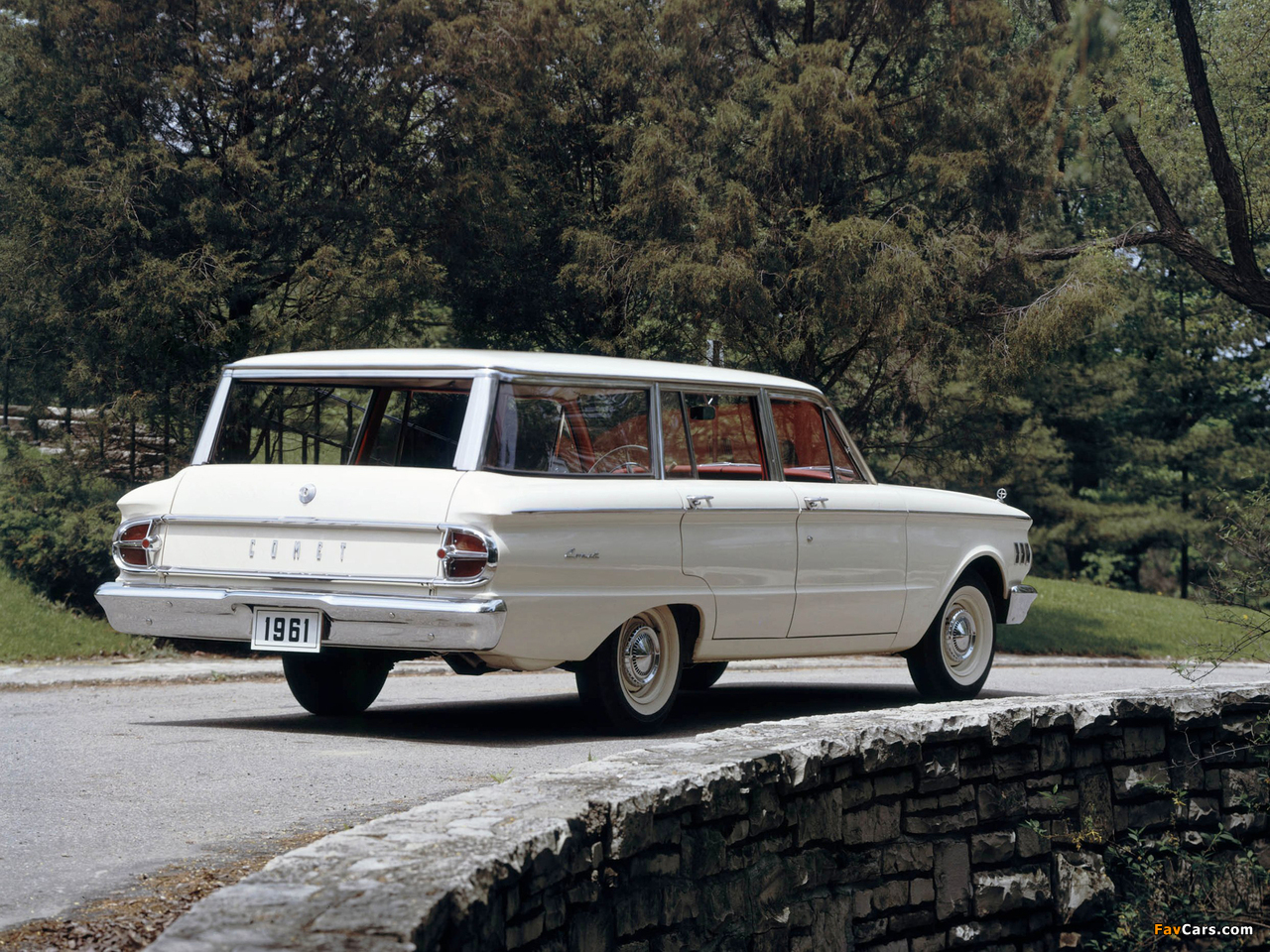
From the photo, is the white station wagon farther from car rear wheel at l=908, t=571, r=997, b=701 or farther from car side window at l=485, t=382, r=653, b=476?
car rear wheel at l=908, t=571, r=997, b=701

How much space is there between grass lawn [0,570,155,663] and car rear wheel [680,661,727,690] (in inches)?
236

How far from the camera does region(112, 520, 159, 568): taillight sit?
720 centimetres

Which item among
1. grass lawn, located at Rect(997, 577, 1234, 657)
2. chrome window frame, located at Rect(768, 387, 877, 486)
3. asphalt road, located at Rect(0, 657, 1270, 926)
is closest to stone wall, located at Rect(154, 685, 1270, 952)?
asphalt road, located at Rect(0, 657, 1270, 926)

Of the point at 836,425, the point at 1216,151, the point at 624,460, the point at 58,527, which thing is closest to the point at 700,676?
the point at 836,425

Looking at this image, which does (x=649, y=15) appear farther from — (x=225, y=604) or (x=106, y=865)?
(x=106, y=865)

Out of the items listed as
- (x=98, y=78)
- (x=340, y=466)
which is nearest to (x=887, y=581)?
(x=340, y=466)

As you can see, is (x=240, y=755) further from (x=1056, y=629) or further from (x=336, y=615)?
(x=1056, y=629)

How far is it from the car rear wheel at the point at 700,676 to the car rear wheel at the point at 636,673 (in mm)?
2219

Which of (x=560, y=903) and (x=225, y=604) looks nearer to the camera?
(x=560, y=903)

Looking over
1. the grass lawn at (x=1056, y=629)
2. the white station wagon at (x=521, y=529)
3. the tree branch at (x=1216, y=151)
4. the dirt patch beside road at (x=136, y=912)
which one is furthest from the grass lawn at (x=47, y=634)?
the tree branch at (x=1216, y=151)

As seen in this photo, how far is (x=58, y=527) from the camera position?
564 inches

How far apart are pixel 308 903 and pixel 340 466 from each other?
4435 millimetres

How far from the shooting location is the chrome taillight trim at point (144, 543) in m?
7.19

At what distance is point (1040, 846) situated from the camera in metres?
6.40
